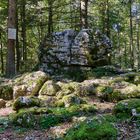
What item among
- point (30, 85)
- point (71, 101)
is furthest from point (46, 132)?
point (30, 85)

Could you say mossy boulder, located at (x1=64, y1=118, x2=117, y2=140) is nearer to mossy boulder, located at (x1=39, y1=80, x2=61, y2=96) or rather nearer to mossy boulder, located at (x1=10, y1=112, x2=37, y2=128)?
mossy boulder, located at (x1=10, y1=112, x2=37, y2=128)

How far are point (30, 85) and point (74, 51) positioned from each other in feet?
12.7

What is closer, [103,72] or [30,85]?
[30,85]

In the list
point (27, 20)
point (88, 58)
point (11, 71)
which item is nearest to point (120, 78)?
point (88, 58)

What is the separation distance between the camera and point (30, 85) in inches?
478

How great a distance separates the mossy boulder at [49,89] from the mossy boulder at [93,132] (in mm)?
5386

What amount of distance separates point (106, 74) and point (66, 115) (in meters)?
5.92

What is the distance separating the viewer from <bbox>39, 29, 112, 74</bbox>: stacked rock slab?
1508 cm

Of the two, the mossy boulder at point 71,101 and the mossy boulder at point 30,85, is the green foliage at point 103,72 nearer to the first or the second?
the mossy boulder at point 30,85

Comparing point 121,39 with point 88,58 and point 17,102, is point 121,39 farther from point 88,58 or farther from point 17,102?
point 17,102

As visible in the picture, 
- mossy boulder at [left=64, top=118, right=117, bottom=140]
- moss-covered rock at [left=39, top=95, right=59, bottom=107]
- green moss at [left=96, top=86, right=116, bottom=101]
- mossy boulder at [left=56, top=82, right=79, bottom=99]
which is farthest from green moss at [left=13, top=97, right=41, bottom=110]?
mossy boulder at [left=64, top=118, right=117, bottom=140]

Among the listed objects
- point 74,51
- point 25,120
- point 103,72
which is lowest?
point 25,120

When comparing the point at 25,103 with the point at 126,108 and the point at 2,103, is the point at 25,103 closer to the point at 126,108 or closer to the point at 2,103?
the point at 2,103

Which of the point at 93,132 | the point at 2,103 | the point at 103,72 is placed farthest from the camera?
the point at 103,72
